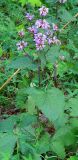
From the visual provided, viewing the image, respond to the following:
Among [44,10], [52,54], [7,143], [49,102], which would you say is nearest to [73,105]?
[49,102]

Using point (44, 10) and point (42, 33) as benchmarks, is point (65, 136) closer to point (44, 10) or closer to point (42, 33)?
point (42, 33)

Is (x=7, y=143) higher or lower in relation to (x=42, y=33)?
lower

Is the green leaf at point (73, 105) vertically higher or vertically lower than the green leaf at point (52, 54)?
lower

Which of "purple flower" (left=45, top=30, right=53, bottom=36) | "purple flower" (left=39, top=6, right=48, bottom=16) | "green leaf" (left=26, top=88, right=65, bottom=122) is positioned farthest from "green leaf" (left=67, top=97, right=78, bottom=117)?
"purple flower" (left=39, top=6, right=48, bottom=16)

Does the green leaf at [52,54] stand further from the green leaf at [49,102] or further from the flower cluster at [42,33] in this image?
the green leaf at [49,102]

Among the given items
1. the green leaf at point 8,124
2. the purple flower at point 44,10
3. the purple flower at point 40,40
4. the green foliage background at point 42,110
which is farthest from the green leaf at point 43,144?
the purple flower at point 44,10

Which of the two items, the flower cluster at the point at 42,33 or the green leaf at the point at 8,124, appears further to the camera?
the green leaf at the point at 8,124

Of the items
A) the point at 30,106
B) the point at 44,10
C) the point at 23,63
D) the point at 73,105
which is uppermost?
the point at 44,10

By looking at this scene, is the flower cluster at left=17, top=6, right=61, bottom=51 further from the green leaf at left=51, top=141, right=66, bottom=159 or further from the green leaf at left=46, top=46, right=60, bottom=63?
the green leaf at left=51, top=141, right=66, bottom=159

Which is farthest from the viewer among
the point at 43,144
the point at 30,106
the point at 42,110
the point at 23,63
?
the point at 30,106
